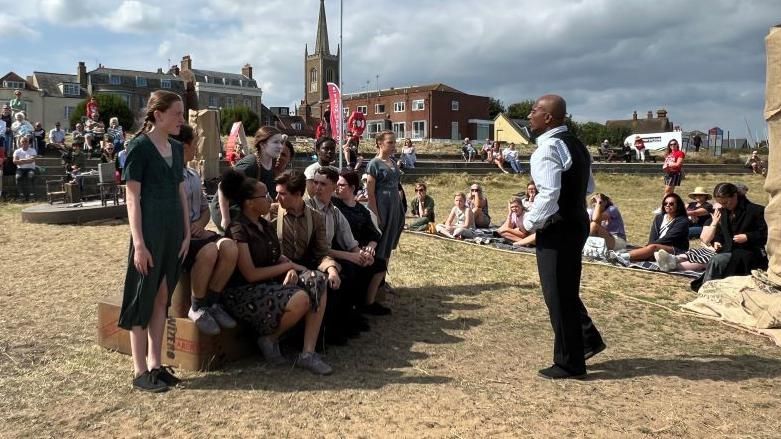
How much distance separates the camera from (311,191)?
16.7 ft

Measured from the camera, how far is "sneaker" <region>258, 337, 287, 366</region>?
4258 mm

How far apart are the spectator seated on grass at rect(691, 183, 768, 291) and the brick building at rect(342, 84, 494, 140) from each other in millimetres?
57299

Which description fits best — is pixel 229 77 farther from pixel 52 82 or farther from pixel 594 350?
pixel 594 350

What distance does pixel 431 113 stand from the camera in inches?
2549

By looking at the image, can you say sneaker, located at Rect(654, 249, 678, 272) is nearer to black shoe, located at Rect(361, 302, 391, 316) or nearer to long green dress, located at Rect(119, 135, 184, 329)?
black shoe, located at Rect(361, 302, 391, 316)

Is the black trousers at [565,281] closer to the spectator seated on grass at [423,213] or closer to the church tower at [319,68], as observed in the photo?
the spectator seated on grass at [423,213]

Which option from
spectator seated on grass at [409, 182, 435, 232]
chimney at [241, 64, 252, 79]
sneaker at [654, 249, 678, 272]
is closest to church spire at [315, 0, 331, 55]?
chimney at [241, 64, 252, 79]

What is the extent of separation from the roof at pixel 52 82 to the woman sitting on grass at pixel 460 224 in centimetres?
6677

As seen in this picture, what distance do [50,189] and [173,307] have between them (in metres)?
12.5

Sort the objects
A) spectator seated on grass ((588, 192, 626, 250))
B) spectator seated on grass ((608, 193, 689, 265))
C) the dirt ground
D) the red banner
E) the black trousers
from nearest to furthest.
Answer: the dirt ground
the black trousers
spectator seated on grass ((608, 193, 689, 265))
spectator seated on grass ((588, 192, 626, 250))
the red banner

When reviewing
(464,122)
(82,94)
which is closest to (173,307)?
(464,122)

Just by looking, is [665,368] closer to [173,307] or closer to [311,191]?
[311,191]

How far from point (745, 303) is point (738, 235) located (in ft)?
3.58

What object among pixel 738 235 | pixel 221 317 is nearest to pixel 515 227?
pixel 738 235
